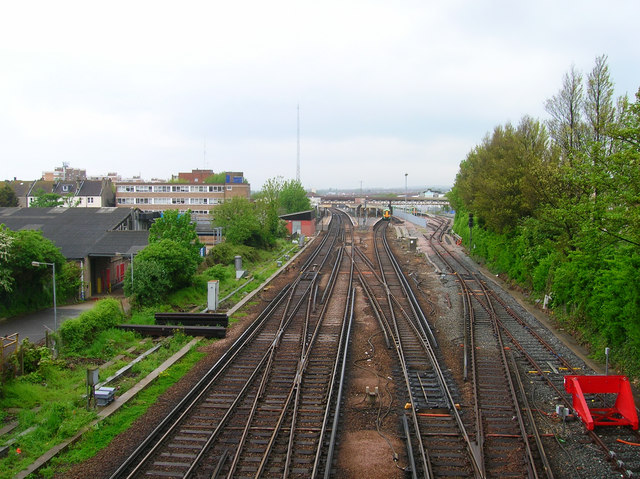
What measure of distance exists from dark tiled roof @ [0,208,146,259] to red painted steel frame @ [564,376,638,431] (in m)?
22.3

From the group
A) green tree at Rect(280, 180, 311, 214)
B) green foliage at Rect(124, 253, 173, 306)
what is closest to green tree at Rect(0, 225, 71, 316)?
green foliage at Rect(124, 253, 173, 306)

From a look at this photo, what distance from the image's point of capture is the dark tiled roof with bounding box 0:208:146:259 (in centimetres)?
2662

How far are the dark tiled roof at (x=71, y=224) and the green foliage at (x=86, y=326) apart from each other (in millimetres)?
9328

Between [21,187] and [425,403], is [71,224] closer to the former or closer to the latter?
[425,403]

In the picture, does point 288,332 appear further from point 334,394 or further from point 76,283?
point 76,283

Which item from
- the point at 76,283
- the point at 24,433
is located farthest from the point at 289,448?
the point at 76,283

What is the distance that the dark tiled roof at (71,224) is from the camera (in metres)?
26.6

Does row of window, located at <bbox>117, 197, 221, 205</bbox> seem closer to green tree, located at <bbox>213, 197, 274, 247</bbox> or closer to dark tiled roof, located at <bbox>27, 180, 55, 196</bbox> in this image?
dark tiled roof, located at <bbox>27, 180, 55, 196</bbox>

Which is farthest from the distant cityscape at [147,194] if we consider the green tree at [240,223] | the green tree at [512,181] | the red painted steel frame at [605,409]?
the red painted steel frame at [605,409]

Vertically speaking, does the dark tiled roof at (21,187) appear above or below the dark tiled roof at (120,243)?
above

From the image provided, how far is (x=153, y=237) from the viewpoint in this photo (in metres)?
25.8

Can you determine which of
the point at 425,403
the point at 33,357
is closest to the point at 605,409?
the point at 425,403

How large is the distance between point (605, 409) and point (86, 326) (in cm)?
1451

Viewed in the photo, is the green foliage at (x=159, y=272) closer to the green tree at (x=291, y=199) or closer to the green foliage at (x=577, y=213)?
the green foliage at (x=577, y=213)
